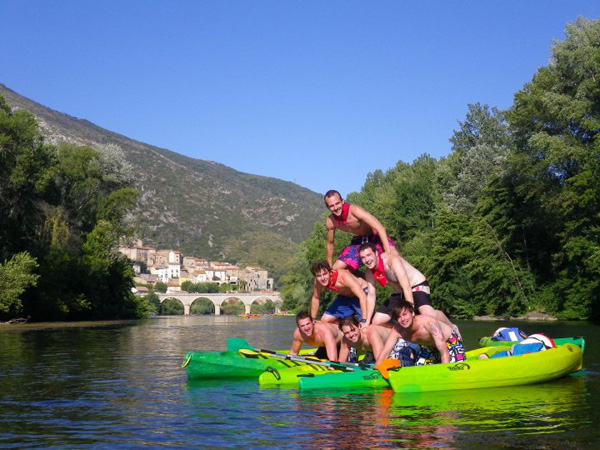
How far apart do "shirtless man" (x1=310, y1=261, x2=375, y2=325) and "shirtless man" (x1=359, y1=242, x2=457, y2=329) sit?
0.38m

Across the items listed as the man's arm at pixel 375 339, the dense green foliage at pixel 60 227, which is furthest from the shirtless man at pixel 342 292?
the dense green foliage at pixel 60 227

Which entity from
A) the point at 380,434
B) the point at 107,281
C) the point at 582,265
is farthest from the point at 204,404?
the point at 107,281

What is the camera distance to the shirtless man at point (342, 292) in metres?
13.0

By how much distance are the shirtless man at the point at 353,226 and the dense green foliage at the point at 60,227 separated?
30.6 m

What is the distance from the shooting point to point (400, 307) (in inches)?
454

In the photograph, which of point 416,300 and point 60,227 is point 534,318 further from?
point 416,300

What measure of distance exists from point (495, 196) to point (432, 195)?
12416 mm

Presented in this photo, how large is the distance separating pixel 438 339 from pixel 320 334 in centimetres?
239

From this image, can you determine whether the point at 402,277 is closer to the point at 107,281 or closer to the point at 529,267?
the point at 529,267

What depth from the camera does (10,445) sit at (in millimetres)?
7902

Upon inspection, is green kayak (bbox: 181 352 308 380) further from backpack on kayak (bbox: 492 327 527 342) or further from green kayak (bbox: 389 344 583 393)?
backpack on kayak (bbox: 492 327 527 342)

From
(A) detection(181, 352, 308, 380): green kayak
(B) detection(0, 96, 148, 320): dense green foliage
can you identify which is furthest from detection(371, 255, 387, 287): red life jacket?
(B) detection(0, 96, 148, 320): dense green foliage

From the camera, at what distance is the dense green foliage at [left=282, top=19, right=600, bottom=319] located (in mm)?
38469

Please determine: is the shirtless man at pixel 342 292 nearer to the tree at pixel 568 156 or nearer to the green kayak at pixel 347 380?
the green kayak at pixel 347 380
